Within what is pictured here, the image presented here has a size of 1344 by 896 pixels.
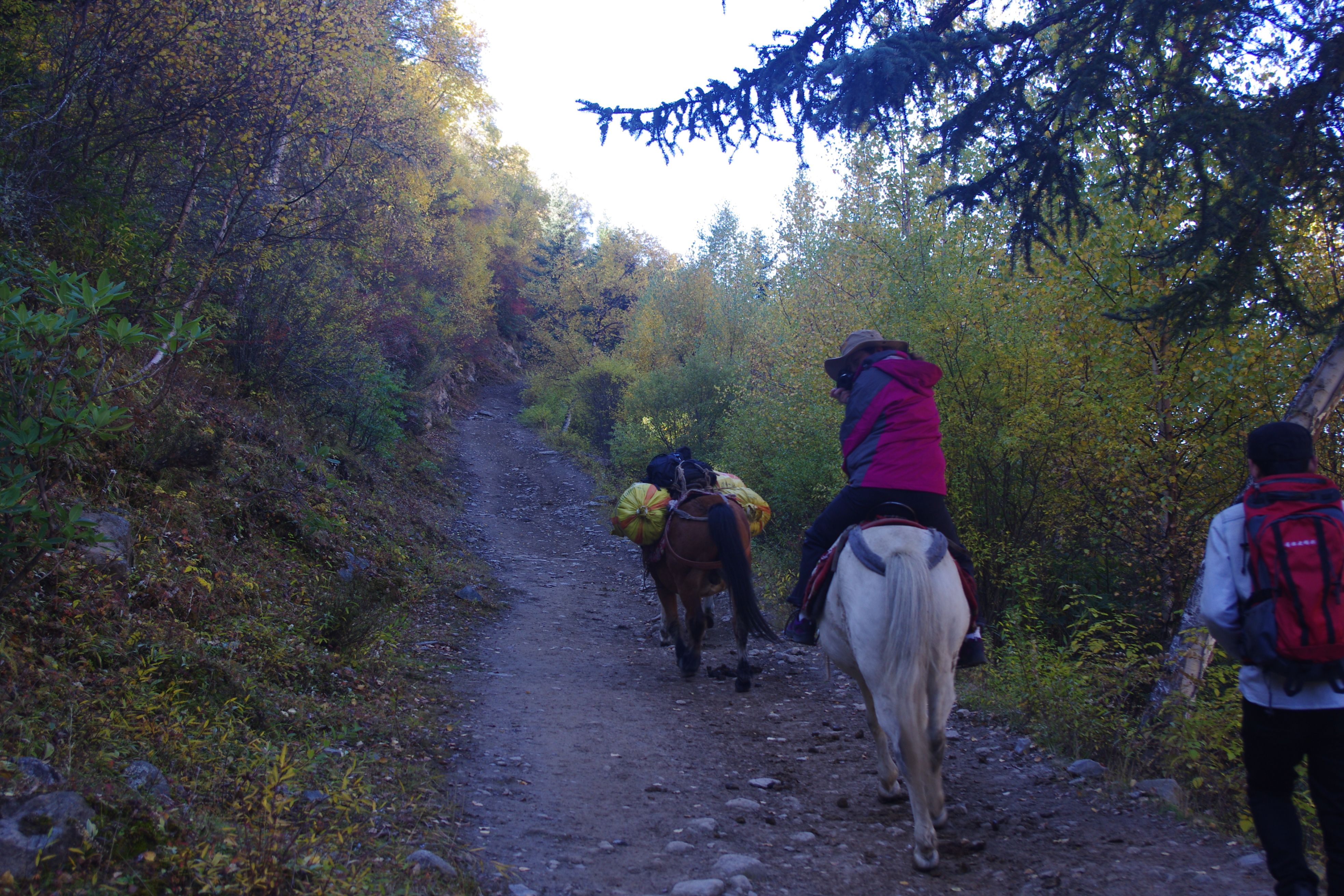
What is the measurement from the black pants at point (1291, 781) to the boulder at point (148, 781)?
172 inches

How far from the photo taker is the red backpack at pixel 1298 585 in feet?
8.52

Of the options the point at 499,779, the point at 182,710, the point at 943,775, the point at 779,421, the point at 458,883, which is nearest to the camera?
the point at 458,883

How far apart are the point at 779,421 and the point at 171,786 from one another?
10588mm

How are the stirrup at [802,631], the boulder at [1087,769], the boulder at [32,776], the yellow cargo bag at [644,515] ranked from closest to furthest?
1. the boulder at [32,776]
2. the boulder at [1087,769]
3. the stirrup at [802,631]
4. the yellow cargo bag at [644,515]

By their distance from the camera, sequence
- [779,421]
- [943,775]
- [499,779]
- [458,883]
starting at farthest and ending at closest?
[779,421], [943,775], [499,779], [458,883]

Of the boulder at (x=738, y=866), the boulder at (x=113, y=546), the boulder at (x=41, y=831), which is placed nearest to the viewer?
the boulder at (x=41, y=831)

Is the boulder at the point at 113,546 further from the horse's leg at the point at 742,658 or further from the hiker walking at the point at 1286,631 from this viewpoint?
the hiker walking at the point at 1286,631

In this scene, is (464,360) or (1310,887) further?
(464,360)

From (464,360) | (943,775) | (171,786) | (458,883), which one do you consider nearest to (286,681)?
(171,786)

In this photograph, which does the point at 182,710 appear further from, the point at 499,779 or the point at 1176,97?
the point at 1176,97

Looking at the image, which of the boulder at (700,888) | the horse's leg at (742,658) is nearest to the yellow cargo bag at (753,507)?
the horse's leg at (742,658)

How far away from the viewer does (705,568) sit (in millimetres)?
7324

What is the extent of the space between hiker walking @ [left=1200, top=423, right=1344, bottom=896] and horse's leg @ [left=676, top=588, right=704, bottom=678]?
4.93 metres

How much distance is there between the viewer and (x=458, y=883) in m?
3.20
